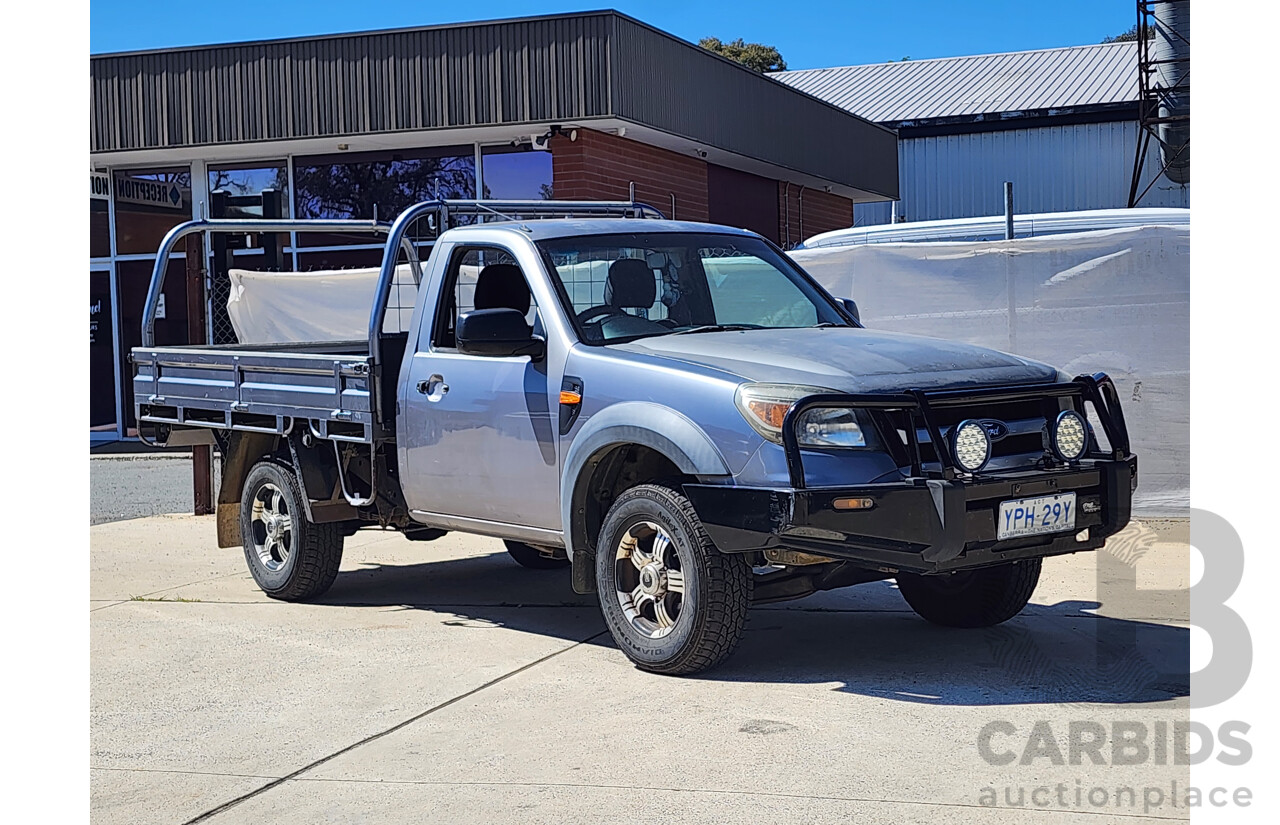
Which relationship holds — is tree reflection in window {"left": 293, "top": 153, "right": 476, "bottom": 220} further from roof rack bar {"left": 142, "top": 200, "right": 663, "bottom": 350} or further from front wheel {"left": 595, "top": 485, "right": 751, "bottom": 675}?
front wheel {"left": 595, "top": 485, "right": 751, "bottom": 675}

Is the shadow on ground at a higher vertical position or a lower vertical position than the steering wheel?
lower

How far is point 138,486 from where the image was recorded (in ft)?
48.7

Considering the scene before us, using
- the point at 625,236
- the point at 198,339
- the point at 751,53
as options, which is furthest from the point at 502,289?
the point at 751,53

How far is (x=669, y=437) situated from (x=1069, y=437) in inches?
64.6

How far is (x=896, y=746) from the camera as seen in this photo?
511 centimetres

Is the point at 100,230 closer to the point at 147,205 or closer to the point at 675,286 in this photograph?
the point at 147,205

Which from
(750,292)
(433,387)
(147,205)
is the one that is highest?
(147,205)

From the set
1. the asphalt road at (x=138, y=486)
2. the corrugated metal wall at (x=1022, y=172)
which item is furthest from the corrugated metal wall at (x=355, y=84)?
the corrugated metal wall at (x=1022, y=172)

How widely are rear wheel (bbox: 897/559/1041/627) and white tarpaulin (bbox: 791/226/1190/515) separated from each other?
3585 mm

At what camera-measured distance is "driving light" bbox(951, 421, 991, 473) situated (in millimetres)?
5730

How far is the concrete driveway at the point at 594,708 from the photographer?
15.3 ft

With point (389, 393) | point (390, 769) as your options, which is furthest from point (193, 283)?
point (390, 769)

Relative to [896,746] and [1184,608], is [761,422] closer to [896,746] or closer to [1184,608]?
[896,746]

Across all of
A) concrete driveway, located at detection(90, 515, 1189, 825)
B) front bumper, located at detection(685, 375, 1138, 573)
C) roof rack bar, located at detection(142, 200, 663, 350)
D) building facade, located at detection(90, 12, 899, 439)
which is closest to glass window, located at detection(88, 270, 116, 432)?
building facade, located at detection(90, 12, 899, 439)
